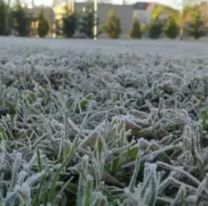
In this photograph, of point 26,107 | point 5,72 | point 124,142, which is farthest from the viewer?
point 5,72

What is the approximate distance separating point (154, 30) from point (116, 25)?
2524mm

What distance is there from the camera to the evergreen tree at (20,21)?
86.6 feet

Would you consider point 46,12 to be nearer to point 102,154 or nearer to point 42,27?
point 42,27

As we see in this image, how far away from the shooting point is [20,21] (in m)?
26.8

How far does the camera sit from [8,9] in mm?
26875

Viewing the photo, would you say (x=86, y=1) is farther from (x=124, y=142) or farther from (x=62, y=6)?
(x=124, y=142)

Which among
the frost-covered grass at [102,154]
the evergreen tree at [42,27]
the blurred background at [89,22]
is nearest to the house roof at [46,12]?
the blurred background at [89,22]

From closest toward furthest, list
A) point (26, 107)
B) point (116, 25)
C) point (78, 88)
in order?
point (26, 107) < point (78, 88) < point (116, 25)

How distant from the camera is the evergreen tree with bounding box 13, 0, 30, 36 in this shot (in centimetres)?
2640

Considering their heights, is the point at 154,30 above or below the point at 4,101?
below

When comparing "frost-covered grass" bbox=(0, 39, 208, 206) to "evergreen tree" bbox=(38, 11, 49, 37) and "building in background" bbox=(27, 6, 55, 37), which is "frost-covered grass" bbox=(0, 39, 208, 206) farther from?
"building in background" bbox=(27, 6, 55, 37)

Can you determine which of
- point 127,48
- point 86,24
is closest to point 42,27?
point 86,24

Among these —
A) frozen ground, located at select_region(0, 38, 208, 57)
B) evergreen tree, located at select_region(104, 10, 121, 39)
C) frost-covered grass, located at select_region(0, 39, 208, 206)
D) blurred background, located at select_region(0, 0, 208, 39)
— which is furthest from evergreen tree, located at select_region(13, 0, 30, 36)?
frost-covered grass, located at select_region(0, 39, 208, 206)

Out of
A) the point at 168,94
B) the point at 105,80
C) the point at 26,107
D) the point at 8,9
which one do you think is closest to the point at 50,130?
the point at 26,107
